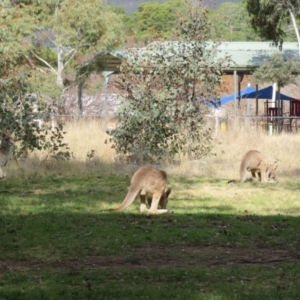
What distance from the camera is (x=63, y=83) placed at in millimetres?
41562

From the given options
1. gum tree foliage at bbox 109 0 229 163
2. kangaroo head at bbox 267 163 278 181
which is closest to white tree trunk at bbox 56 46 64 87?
gum tree foliage at bbox 109 0 229 163

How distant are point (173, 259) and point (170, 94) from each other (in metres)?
11.9

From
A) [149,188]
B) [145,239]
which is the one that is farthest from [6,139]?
[145,239]

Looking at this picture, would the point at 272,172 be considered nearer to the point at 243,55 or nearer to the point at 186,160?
the point at 186,160

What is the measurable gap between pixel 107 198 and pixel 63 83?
1094 inches

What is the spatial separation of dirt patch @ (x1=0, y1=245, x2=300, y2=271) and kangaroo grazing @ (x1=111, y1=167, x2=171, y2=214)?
2.33m

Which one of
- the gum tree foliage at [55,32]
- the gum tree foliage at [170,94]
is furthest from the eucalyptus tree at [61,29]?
the gum tree foliage at [170,94]

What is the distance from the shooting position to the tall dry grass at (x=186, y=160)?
19.0m

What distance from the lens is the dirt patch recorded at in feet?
28.0

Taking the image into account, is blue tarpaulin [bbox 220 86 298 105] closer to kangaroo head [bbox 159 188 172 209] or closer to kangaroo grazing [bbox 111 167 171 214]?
kangaroo head [bbox 159 188 172 209]

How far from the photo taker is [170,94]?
20.6 meters

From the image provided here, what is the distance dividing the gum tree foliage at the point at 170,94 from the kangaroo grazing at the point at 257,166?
10.2ft

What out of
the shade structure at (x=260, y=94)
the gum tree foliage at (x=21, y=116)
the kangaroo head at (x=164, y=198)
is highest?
the shade structure at (x=260, y=94)

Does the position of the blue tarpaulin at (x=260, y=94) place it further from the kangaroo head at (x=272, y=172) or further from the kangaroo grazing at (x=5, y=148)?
the kangaroo grazing at (x=5, y=148)
